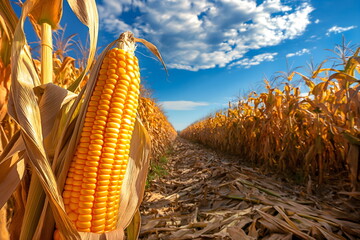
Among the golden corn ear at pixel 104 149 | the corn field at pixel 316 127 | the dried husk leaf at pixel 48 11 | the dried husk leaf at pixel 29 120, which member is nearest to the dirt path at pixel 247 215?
the corn field at pixel 316 127

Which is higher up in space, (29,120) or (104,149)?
(29,120)

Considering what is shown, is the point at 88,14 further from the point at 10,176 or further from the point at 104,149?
the point at 10,176

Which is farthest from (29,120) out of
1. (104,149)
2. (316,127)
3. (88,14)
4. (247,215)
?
(316,127)

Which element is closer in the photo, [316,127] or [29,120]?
A: [29,120]

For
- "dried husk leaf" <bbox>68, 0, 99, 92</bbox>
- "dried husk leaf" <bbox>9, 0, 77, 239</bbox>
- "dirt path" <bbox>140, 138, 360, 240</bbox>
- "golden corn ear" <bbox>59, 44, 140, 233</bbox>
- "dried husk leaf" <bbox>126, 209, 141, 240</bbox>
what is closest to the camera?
"dried husk leaf" <bbox>9, 0, 77, 239</bbox>

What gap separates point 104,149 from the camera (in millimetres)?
1075

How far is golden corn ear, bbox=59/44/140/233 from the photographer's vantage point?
1016 mm

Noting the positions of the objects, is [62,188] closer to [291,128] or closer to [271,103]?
[291,128]

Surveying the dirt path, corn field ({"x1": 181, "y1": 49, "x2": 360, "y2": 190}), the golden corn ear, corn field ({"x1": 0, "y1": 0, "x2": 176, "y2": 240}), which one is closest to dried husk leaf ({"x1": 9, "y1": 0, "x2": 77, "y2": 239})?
corn field ({"x1": 0, "y1": 0, "x2": 176, "y2": 240})

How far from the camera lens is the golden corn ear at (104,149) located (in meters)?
1.02

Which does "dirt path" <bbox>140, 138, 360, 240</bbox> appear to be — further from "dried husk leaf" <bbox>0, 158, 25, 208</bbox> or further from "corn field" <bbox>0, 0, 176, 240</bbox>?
"dried husk leaf" <bbox>0, 158, 25, 208</bbox>

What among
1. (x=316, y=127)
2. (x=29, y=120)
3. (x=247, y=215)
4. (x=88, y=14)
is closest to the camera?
(x=29, y=120)

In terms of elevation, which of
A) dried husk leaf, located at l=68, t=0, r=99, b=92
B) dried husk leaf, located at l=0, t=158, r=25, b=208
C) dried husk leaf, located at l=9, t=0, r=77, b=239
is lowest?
dried husk leaf, located at l=0, t=158, r=25, b=208

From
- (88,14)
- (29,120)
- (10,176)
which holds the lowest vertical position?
(10,176)
